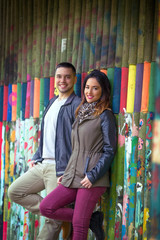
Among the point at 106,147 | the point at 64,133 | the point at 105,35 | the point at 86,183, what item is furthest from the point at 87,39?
the point at 86,183

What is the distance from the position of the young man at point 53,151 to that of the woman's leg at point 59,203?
28 centimetres

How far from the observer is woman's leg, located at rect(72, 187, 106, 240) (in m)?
3.74

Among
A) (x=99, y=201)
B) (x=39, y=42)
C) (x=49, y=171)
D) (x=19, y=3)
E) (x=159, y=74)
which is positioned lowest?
(x=99, y=201)

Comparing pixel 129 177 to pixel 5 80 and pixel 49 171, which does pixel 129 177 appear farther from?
pixel 5 80

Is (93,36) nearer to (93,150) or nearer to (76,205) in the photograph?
(93,150)

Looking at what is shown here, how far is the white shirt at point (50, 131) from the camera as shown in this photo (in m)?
4.32

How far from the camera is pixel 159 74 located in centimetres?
171

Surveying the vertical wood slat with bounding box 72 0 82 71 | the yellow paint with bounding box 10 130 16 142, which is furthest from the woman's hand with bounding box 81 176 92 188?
the yellow paint with bounding box 10 130 16 142

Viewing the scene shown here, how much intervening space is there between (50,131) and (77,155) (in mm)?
574

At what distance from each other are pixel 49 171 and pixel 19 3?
8.89 ft

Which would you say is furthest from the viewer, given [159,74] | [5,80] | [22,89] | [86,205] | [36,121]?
[5,80]

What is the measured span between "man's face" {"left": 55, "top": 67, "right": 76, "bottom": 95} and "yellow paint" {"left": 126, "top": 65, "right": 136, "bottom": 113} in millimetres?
718

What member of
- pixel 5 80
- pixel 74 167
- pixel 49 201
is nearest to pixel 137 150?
pixel 74 167

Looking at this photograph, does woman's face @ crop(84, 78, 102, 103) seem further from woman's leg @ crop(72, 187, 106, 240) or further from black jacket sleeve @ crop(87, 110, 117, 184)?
woman's leg @ crop(72, 187, 106, 240)
